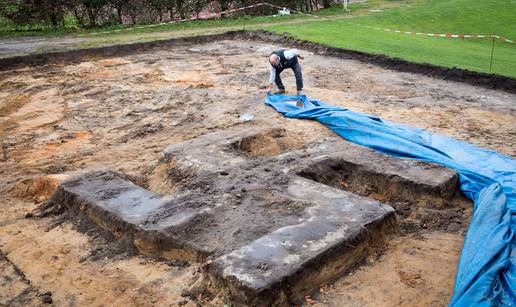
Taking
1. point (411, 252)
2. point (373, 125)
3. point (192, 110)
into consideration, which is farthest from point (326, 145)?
point (192, 110)

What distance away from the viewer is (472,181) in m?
6.75

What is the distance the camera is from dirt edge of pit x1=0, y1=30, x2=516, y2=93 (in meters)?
11.6

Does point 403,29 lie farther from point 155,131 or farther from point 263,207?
point 263,207

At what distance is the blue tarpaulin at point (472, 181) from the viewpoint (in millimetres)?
4570

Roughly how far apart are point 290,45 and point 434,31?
5.76 m

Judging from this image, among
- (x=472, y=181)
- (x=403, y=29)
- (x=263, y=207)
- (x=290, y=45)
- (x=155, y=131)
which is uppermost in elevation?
(x=403, y=29)

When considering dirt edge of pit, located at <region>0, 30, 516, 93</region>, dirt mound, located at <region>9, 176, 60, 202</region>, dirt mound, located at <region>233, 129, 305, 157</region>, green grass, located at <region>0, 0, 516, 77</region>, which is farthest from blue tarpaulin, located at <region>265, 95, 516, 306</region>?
green grass, located at <region>0, 0, 516, 77</region>

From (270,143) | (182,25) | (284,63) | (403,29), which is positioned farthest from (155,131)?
(403,29)

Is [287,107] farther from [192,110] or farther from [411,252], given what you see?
[411,252]

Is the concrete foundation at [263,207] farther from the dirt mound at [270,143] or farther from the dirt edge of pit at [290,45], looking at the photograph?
the dirt edge of pit at [290,45]

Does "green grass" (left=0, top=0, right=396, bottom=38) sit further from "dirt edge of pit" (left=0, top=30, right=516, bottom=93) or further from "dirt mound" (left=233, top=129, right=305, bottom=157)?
"dirt mound" (left=233, top=129, right=305, bottom=157)

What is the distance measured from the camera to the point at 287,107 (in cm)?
977

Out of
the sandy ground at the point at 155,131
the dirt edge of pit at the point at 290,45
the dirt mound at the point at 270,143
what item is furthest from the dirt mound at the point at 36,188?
the dirt edge of pit at the point at 290,45

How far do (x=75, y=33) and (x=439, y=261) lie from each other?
15.2 meters
